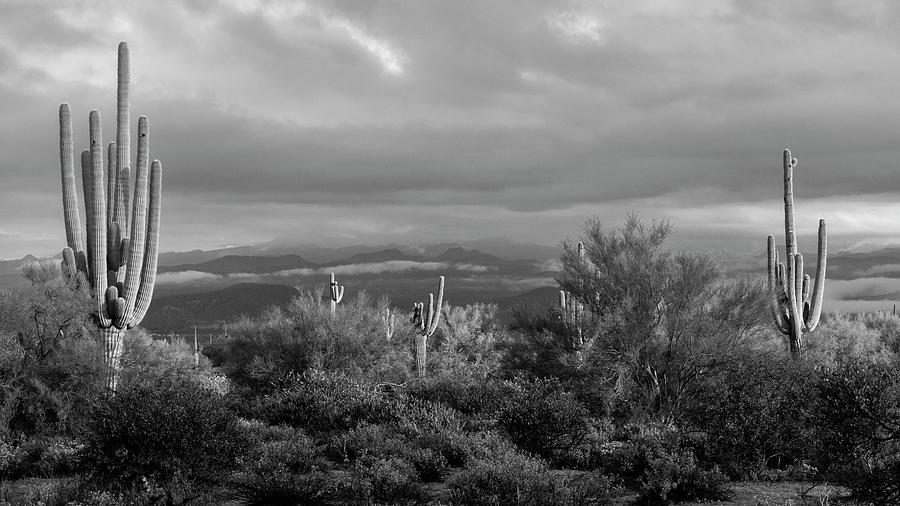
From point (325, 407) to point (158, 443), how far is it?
7.49m

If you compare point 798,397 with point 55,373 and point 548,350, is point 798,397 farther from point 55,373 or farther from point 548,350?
point 55,373

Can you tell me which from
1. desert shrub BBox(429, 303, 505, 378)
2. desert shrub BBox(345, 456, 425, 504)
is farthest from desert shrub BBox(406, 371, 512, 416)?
desert shrub BBox(429, 303, 505, 378)

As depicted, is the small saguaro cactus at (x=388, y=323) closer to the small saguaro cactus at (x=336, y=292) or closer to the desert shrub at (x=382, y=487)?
the small saguaro cactus at (x=336, y=292)

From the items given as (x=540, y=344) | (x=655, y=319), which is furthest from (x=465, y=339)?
(x=655, y=319)

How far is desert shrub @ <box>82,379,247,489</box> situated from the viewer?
1171 centimetres

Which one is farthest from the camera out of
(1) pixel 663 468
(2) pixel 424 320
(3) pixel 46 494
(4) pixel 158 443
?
(2) pixel 424 320

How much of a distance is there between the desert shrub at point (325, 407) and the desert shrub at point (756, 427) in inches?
278

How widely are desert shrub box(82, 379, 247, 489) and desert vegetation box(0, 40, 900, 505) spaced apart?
3cm

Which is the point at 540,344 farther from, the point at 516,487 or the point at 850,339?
the point at 850,339

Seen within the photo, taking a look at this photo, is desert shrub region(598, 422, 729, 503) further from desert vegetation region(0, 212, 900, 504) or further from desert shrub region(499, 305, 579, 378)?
desert shrub region(499, 305, 579, 378)

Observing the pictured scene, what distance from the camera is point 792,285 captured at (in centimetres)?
2492

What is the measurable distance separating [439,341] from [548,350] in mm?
26526

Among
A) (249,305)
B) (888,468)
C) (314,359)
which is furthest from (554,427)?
(249,305)

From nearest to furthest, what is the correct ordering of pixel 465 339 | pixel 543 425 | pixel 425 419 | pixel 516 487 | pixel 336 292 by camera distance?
pixel 516 487 < pixel 543 425 < pixel 425 419 < pixel 336 292 < pixel 465 339
